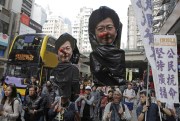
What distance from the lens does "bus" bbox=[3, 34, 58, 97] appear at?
36.5 feet

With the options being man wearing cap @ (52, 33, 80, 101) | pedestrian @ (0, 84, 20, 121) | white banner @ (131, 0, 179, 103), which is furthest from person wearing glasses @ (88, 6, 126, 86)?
pedestrian @ (0, 84, 20, 121)

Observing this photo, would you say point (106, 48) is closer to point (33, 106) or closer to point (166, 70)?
point (166, 70)

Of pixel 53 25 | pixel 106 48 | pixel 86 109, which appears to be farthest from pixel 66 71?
pixel 53 25

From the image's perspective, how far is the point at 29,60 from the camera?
11.3 metres

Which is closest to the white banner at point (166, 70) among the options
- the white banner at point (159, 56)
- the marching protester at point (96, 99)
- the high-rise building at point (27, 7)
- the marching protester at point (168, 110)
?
the white banner at point (159, 56)

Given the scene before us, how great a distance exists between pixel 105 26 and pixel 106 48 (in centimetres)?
39

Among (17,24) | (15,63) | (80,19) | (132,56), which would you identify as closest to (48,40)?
(15,63)

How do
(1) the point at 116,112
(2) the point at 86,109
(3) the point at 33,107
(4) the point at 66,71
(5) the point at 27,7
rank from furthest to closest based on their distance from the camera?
1. (5) the point at 27,7
2. (2) the point at 86,109
3. (4) the point at 66,71
4. (3) the point at 33,107
5. (1) the point at 116,112

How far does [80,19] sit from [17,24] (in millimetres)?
70076

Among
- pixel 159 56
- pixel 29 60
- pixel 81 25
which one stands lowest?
pixel 159 56

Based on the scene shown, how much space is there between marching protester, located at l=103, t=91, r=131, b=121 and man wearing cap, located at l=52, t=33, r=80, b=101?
105 cm

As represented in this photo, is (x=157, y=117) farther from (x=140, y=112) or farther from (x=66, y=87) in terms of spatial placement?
(x=66, y=87)

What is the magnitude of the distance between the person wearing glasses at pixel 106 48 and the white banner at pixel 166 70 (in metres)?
0.66

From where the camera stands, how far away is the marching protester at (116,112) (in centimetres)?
434
